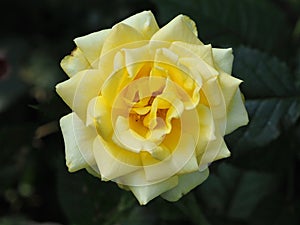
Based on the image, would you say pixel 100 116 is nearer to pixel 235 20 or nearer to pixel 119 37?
A: pixel 119 37

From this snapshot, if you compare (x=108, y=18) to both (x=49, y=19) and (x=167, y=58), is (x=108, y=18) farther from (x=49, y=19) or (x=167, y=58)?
(x=167, y=58)

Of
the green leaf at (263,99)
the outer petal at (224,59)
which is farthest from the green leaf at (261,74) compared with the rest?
the outer petal at (224,59)

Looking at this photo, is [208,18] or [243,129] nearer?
[243,129]

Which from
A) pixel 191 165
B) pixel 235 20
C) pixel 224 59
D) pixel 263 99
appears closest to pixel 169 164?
pixel 191 165

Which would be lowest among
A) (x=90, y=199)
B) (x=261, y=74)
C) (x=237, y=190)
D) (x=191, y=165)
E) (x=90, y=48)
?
(x=237, y=190)

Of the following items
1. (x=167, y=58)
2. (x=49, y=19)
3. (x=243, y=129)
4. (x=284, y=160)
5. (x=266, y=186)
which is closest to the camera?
(x=167, y=58)

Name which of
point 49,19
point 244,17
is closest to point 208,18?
point 244,17

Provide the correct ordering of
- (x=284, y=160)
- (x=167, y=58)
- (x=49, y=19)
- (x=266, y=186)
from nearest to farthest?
(x=167, y=58), (x=284, y=160), (x=266, y=186), (x=49, y=19)
